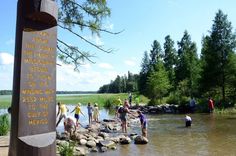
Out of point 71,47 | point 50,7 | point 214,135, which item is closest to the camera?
point 50,7

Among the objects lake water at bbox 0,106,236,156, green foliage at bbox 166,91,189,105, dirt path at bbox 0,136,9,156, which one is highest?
green foliage at bbox 166,91,189,105

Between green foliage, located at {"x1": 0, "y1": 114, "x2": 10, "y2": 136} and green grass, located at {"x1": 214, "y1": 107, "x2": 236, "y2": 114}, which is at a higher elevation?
green grass, located at {"x1": 214, "y1": 107, "x2": 236, "y2": 114}

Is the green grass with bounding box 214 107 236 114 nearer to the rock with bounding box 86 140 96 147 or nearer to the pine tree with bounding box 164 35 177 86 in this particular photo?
the rock with bounding box 86 140 96 147

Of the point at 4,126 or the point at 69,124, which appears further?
the point at 69,124

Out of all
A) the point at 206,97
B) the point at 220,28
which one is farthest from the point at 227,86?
the point at 220,28

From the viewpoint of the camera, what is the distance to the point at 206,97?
5394 cm

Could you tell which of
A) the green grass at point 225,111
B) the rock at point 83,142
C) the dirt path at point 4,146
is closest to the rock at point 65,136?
the rock at point 83,142

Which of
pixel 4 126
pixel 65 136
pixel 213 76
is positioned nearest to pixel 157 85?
pixel 213 76

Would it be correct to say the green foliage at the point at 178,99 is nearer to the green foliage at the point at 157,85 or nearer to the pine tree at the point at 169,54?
the green foliage at the point at 157,85

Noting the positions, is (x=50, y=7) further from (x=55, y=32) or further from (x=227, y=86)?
(x=227, y=86)

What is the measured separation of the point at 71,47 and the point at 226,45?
4031 centimetres

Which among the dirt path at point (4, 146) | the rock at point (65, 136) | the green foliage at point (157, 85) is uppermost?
the green foliage at point (157, 85)

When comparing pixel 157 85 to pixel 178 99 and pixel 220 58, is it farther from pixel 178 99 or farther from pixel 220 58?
pixel 220 58

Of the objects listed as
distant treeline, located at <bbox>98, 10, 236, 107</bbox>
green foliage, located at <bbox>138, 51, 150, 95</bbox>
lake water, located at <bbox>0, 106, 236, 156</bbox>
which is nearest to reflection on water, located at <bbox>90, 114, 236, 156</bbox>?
lake water, located at <bbox>0, 106, 236, 156</bbox>
